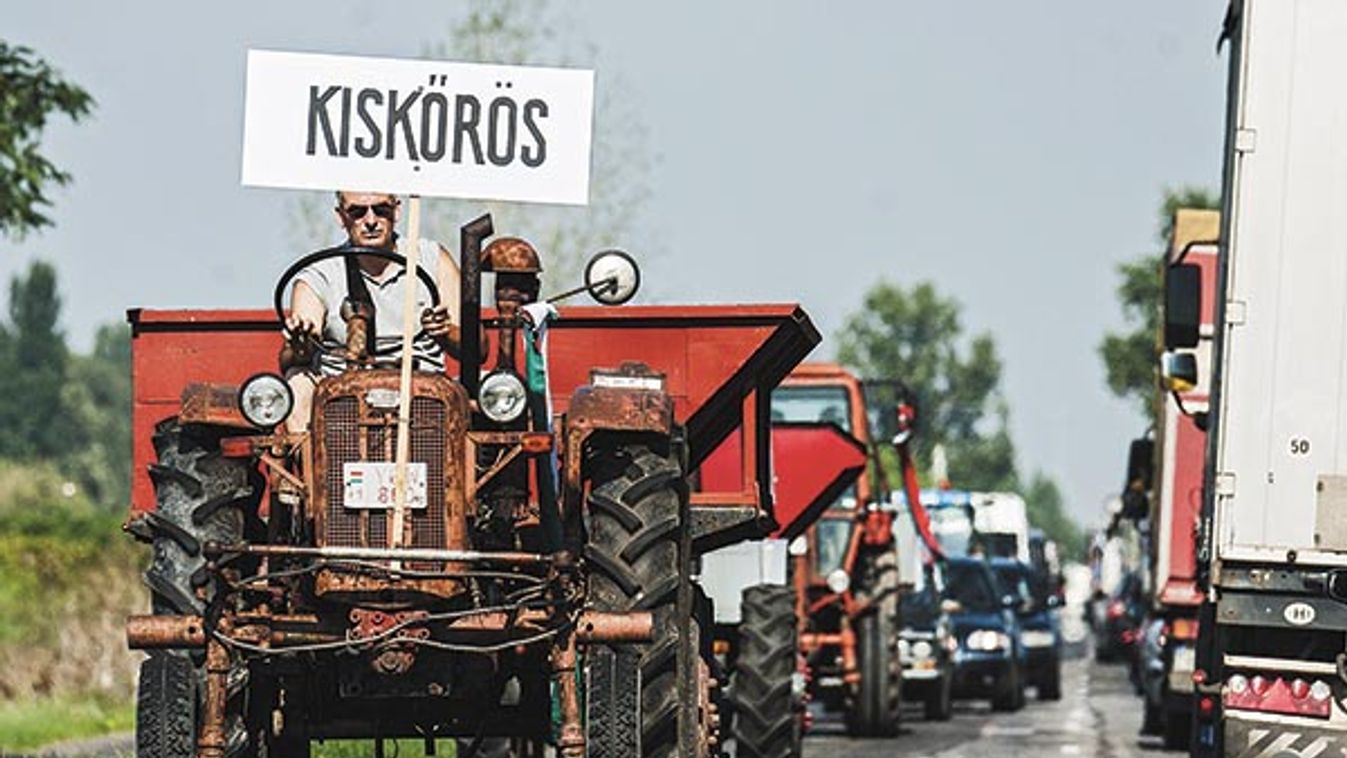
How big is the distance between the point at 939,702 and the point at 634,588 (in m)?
24.9

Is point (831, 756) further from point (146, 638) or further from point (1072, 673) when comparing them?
point (1072, 673)

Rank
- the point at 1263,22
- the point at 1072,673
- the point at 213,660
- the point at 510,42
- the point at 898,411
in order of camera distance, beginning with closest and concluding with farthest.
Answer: the point at 213,660 → the point at 1263,22 → the point at 898,411 → the point at 510,42 → the point at 1072,673

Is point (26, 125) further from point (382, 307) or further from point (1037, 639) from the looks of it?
point (1037, 639)

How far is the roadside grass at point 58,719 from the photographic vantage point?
27402 mm

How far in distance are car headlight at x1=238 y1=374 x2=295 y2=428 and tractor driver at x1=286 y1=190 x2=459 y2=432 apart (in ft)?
2.25

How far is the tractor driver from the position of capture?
13297 millimetres

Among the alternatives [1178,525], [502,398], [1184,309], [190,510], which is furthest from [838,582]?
[502,398]

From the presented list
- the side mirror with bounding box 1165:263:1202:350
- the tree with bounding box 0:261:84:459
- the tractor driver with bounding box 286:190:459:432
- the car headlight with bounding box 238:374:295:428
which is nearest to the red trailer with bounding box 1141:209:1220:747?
the side mirror with bounding box 1165:263:1202:350

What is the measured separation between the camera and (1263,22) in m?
18.0

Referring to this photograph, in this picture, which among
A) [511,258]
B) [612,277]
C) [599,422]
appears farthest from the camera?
[511,258]

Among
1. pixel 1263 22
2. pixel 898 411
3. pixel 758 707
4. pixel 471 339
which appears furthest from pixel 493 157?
pixel 898 411

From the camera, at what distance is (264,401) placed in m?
12.5

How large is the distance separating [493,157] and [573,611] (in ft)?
5.23

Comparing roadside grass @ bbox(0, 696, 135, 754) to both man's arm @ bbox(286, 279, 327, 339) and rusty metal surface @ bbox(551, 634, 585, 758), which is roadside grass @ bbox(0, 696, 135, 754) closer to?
man's arm @ bbox(286, 279, 327, 339)
